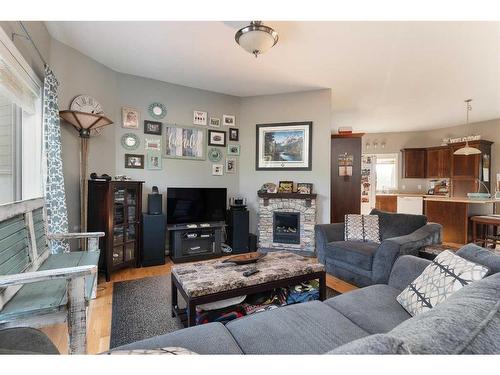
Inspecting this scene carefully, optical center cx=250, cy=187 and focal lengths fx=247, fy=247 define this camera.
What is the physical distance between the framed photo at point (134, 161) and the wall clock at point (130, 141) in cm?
11

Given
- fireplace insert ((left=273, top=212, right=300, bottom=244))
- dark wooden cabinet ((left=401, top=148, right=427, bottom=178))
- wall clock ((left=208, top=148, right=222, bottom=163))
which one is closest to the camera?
fireplace insert ((left=273, top=212, right=300, bottom=244))

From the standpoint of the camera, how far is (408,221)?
9.71 feet

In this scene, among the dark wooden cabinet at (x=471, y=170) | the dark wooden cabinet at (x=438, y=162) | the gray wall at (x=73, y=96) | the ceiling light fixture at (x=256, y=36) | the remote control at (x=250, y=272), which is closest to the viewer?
the remote control at (x=250, y=272)

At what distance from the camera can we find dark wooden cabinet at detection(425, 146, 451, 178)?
5.98m

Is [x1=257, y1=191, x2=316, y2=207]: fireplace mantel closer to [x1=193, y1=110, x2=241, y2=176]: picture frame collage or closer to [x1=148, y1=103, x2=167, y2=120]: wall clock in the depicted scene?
[x1=193, y1=110, x2=241, y2=176]: picture frame collage

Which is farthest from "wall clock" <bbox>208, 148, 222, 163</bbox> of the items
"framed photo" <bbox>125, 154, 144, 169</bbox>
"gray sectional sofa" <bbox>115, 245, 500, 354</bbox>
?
"gray sectional sofa" <bbox>115, 245, 500, 354</bbox>

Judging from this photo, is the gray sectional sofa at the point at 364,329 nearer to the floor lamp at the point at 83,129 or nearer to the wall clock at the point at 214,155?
the floor lamp at the point at 83,129

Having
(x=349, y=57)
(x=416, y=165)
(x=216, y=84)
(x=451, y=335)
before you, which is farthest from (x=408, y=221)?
(x=416, y=165)

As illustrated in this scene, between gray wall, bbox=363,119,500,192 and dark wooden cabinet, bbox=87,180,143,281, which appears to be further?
gray wall, bbox=363,119,500,192

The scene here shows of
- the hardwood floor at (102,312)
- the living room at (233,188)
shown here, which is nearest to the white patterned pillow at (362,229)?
the living room at (233,188)

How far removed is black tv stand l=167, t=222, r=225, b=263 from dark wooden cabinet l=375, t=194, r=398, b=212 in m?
5.00

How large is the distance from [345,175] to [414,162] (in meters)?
3.26

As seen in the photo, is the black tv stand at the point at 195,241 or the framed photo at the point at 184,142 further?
the framed photo at the point at 184,142

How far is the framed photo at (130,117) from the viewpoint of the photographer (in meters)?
3.48
